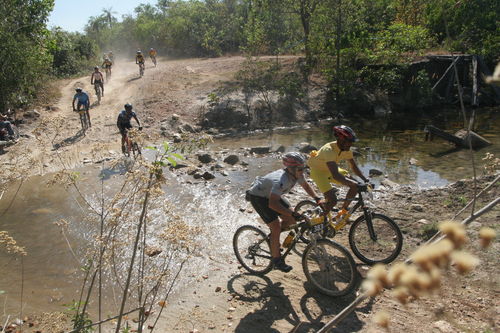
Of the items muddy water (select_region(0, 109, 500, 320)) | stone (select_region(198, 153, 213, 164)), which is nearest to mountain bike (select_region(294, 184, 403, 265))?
muddy water (select_region(0, 109, 500, 320))

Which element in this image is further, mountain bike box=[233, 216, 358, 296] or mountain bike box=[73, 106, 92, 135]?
mountain bike box=[73, 106, 92, 135]

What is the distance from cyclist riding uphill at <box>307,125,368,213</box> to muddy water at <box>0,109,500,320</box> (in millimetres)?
2120

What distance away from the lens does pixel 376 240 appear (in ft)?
22.2

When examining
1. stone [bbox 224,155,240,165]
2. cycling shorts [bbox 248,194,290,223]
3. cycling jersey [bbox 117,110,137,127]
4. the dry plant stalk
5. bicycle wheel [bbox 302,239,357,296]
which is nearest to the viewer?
the dry plant stalk

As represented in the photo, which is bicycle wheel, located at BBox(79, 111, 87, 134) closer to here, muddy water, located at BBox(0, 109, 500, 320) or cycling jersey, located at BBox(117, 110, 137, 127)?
cycling jersey, located at BBox(117, 110, 137, 127)

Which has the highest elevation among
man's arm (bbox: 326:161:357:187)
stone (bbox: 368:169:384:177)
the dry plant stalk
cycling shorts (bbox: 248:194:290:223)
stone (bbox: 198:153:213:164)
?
Answer: the dry plant stalk

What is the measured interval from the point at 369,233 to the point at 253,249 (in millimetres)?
2011

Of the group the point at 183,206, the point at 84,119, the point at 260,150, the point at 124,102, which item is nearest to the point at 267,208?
the point at 183,206

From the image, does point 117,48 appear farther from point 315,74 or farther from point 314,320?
point 314,320

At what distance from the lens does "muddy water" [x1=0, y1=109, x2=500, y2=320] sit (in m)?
6.40

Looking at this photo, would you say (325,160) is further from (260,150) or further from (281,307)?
(260,150)

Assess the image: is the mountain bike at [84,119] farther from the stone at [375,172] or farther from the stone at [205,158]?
Result: the stone at [375,172]

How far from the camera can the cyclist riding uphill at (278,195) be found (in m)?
5.65

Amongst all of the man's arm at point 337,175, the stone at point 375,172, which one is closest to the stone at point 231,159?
the stone at point 375,172
